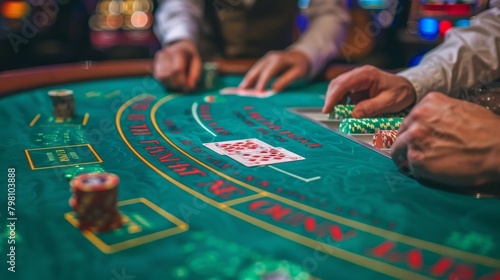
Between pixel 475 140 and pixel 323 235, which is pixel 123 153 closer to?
pixel 323 235

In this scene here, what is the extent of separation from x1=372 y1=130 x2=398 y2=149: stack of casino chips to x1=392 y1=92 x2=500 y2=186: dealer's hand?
0.28m

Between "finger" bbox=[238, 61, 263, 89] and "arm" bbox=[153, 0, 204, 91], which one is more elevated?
"arm" bbox=[153, 0, 204, 91]

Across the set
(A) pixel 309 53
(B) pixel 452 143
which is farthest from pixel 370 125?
(A) pixel 309 53

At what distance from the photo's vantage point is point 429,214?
1.05 meters

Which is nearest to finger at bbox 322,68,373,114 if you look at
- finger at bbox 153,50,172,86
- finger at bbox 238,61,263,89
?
finger at bbox 238,61,263,89

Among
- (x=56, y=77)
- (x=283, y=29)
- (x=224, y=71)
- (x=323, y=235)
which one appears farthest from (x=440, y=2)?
(x=323, y=235)

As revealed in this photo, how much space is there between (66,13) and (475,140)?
650 centimetres

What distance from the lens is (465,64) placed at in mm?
1929

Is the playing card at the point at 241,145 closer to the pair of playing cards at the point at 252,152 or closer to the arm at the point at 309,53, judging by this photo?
the pair of playing cards at the point at 252,152

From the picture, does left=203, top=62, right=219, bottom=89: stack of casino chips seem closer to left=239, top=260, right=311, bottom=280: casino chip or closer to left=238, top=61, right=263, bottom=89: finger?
left=238, top=61, right=263, bottom=89: finger

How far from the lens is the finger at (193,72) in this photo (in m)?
2.48

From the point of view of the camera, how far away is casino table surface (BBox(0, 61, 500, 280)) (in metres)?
0.83

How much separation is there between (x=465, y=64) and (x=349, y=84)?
1.61 feet

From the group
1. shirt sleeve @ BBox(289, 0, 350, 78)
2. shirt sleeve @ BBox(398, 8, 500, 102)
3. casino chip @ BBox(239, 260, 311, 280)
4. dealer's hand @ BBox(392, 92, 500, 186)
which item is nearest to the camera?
casino chip @ BBox(239, 260, 311, 280)
